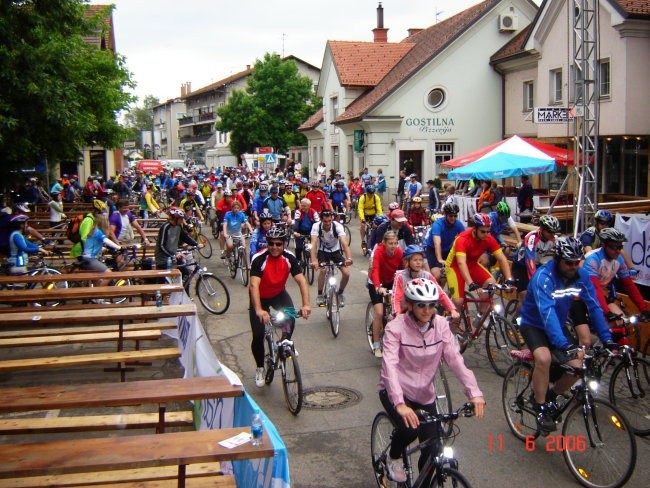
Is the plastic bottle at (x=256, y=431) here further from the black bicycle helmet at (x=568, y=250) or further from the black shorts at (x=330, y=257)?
the black shorts at (x=330, y=257)

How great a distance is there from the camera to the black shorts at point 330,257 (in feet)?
39.3

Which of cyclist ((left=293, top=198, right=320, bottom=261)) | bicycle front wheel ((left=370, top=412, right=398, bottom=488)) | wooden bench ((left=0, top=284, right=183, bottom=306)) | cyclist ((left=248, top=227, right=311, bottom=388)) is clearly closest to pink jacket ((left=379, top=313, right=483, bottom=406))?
bicycle front wheel ((left=370, top=412, right=398, bottom=488))

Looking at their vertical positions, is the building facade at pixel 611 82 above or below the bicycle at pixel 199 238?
above

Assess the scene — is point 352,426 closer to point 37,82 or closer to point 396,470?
point 396,470

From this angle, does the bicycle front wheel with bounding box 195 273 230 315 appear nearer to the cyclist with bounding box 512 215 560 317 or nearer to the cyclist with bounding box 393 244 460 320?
the cyclist with bounding box 512 215 560 317

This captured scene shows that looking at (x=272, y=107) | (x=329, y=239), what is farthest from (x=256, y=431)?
(x=272, y=107)

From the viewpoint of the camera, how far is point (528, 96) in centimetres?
3231

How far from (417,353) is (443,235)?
6025 mm

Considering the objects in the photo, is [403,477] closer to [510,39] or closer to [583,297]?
[583,297]

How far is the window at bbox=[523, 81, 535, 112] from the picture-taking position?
3200cm

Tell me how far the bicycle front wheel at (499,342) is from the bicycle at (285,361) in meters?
2.38

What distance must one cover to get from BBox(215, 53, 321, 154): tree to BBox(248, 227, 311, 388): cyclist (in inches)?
2084

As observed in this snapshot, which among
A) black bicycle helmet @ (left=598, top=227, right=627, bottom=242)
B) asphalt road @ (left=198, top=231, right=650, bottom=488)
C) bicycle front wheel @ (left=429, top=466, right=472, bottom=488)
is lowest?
asphalt road @ (left=198, top=231, right=650, bottom=488)

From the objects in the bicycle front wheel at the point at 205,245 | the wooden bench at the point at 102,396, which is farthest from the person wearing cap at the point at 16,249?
the bicycle front wheel at the point at 205,245
